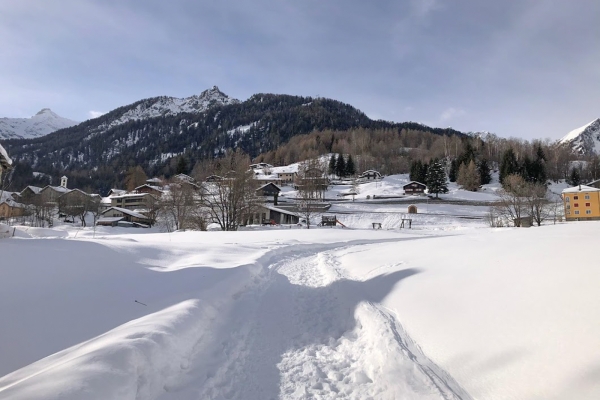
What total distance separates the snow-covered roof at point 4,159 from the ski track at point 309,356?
10.9 metres

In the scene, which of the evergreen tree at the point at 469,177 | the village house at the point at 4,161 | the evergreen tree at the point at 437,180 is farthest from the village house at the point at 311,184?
the village house at the point at 4,161

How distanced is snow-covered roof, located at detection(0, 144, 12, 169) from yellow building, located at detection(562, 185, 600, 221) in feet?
204

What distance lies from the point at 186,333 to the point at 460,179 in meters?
94.8

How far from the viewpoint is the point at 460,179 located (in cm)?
8838

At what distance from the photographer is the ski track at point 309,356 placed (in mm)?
3953

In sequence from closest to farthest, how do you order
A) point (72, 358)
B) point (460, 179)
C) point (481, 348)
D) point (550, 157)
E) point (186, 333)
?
point (72, 358) < point (481, 348) < point (186, 333) < point (460, 179) < point (550, 157)

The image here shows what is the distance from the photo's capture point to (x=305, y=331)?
20.0ft

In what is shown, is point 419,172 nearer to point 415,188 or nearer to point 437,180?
point 415,188

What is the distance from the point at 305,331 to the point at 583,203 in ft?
207

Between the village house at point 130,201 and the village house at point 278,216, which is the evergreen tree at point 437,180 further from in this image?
the village house at point 130,201

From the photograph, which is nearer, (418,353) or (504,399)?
(504,399)

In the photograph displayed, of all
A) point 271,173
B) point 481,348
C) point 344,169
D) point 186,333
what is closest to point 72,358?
point 186,333

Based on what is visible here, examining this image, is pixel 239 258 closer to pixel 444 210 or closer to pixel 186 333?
pixel 186 333

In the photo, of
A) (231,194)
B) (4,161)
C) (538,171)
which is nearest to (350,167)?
(538,171)
